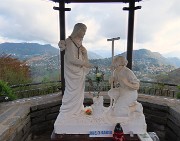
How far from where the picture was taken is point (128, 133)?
13.1 ft

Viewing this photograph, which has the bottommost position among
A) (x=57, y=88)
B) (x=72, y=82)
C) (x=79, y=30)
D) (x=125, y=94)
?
(x=57, y=88)

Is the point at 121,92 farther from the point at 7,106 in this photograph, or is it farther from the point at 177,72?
the point at 177,72

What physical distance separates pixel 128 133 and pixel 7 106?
2.90 m

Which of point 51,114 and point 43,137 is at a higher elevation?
point 51,114

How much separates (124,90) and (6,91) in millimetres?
3179

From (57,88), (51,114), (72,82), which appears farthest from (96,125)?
(57,88)

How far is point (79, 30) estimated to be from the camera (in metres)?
4.10

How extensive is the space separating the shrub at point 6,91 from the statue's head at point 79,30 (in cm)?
252

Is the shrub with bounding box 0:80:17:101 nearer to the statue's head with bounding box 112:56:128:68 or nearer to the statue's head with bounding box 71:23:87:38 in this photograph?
the statue's head with bounding box 71:23:87:38

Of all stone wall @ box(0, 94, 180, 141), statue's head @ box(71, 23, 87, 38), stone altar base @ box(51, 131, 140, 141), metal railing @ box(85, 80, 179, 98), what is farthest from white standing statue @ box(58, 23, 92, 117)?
metal railing @ box(85, 80, 179, 98)

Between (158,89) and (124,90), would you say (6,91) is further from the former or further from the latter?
(158,89)

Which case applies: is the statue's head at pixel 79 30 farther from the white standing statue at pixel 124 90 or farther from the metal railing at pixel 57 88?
the metal railing at pixel 57 88

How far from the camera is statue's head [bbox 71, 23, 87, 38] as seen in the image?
409 cm

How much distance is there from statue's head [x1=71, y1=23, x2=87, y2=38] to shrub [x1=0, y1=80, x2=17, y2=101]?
2.52 metres
